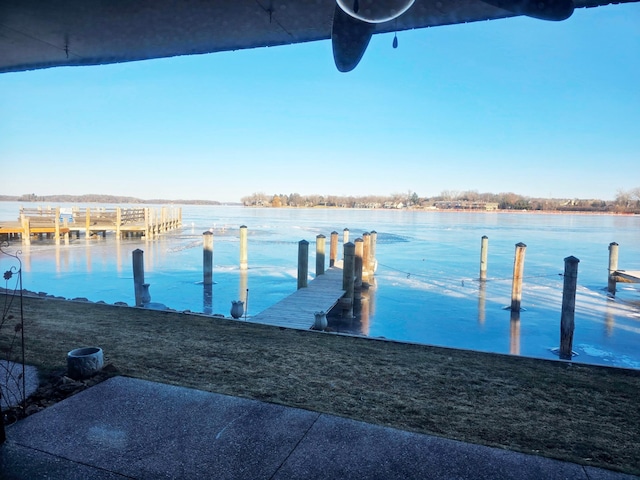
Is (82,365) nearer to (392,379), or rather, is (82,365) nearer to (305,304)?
(392,379)

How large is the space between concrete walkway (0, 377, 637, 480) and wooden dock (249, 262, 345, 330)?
12.0ft

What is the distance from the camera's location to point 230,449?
7.89 ft

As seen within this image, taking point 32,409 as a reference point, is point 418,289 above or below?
below

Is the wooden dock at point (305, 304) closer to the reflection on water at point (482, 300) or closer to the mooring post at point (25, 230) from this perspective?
the reflection on water at point (482, 300)

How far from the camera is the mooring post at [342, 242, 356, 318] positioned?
492 inches

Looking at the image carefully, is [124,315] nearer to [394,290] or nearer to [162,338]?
[162,338]

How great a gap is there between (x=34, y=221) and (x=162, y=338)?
2936 cm

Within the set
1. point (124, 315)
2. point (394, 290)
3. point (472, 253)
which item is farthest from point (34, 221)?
point (472, 253)

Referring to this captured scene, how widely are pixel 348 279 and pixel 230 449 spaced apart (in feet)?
34.4

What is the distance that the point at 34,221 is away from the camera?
2833cm

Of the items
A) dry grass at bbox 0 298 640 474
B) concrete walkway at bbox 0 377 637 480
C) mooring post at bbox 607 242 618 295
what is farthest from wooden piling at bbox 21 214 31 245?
mooring post at bbox 607 242 618 295

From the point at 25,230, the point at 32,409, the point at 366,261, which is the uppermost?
the point at 32,409

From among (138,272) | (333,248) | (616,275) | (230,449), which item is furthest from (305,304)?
(616,275)

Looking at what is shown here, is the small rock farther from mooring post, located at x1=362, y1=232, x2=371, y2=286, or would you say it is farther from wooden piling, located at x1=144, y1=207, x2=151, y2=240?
wooden piling, located at x1=144, y1=207, x2=151, y2=240
